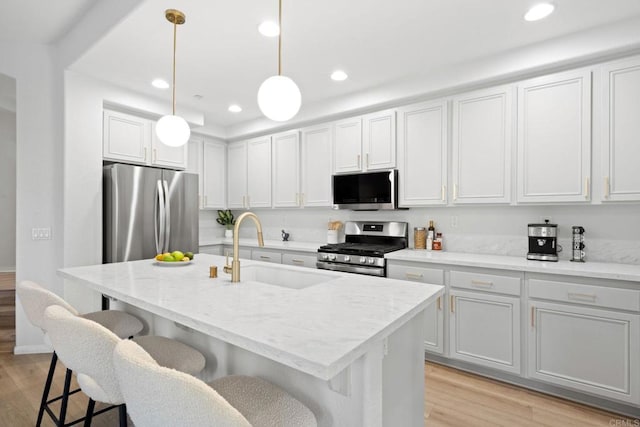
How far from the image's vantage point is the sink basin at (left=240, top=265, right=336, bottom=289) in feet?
6.46

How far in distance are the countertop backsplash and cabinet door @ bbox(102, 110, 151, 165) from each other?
211 centimetres

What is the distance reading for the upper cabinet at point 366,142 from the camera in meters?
3.40

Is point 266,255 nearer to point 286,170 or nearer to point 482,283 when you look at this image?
point 286,170

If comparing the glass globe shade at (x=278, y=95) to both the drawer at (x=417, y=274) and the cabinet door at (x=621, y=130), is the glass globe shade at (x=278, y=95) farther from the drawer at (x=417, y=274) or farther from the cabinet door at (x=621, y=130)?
the cabinet door at (x=621, y=130)

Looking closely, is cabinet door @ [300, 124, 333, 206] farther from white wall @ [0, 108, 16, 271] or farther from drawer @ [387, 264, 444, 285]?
white wall @ [0, 108, 16, 271]

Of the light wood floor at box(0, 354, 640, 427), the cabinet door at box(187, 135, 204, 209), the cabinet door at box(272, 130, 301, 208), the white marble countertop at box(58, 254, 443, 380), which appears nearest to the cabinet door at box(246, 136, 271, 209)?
the cabinet door at box(272, 130, 301, 208)

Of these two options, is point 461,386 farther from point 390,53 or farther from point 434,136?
point 390,53

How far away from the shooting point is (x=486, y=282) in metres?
2.56

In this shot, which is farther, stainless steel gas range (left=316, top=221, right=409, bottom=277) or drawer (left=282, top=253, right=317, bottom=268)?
drawer (left=282, top=253, right=317, bottom=268)

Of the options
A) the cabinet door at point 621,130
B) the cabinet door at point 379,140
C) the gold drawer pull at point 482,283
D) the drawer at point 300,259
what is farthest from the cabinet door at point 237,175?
the cabinet door at point 621,130

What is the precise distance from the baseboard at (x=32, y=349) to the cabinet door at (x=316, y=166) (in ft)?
9.31

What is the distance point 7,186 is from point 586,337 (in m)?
7.43

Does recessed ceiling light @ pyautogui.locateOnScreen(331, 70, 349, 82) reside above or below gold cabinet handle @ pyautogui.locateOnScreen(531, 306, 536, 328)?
above

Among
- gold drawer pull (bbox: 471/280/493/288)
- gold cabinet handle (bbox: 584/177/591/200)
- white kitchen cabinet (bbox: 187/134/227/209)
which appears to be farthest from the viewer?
white kitchen cabinet (bbox: 187/134/227/209)
